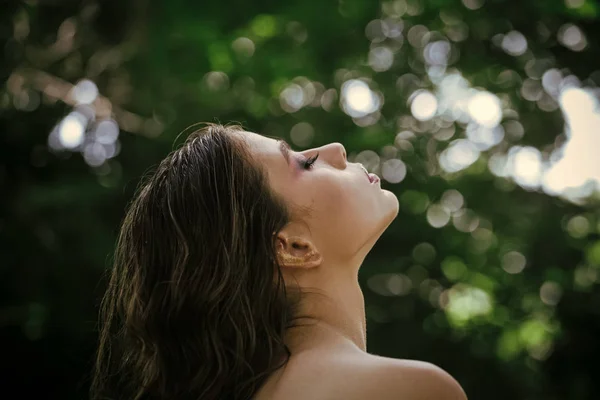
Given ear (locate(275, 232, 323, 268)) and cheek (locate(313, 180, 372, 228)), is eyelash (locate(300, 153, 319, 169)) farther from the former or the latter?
ear (locate(275, 232, 323, 268))

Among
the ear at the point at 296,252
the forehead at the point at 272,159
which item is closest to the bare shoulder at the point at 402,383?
the ear at the point at 296,252

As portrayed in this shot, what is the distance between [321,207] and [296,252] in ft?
0.51

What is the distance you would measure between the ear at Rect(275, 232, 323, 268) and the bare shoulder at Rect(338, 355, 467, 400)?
440 millimetres

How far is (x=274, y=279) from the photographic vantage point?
205cm

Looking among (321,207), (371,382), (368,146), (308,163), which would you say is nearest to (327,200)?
(321,207)

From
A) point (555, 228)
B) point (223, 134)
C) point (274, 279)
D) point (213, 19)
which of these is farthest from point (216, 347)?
point (555, 228)

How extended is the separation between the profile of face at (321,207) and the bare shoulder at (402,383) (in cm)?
46

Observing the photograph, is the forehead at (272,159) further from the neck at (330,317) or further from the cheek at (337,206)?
the neck at (330,317)

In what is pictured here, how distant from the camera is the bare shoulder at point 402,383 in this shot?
1.71 meters

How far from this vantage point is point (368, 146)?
6402mm

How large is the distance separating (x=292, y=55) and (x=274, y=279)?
4605 millimetres

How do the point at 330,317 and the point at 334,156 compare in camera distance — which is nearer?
the point at 330,317

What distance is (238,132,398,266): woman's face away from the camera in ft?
6.93

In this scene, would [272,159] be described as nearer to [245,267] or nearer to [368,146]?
[245,267]
